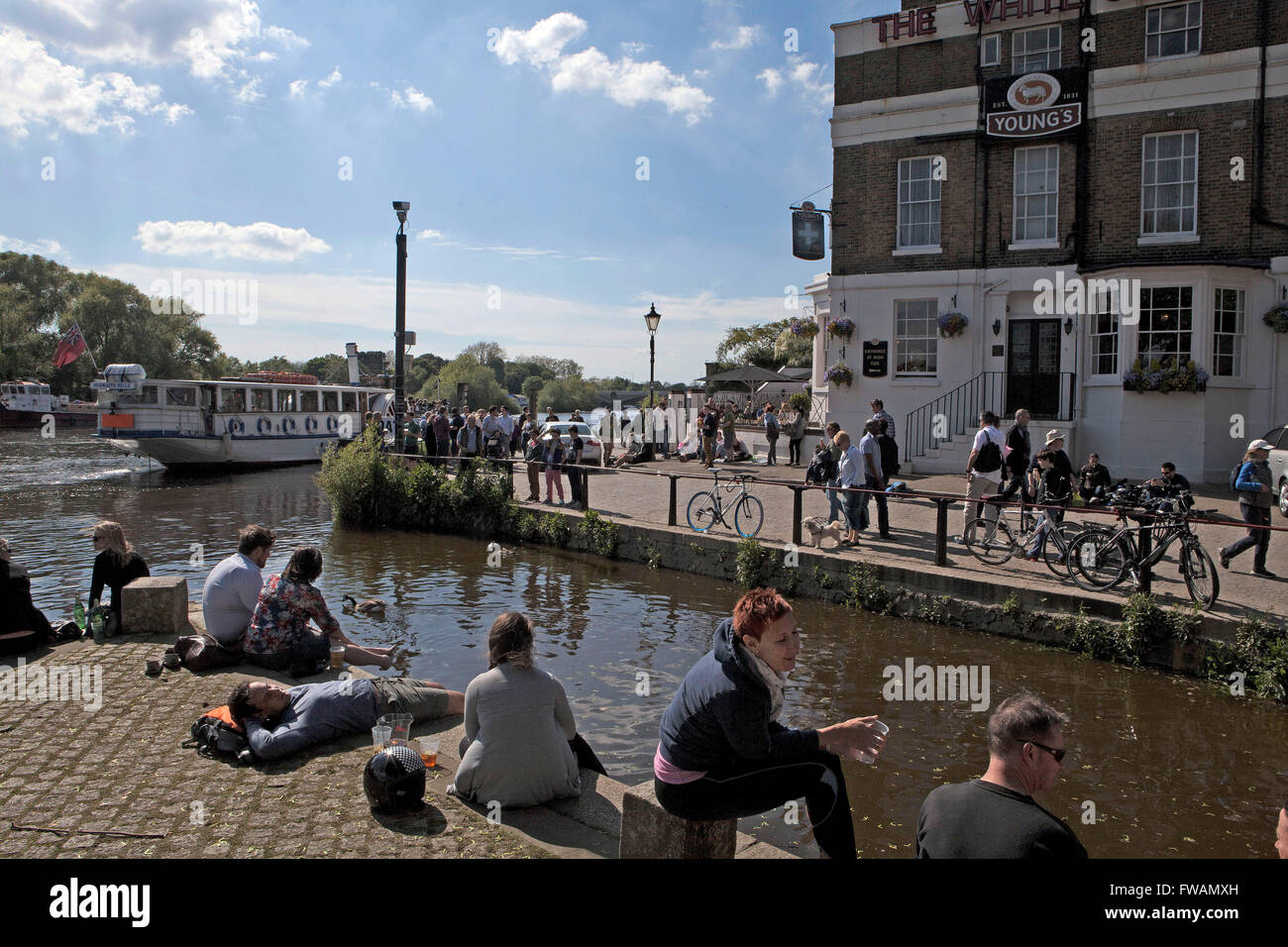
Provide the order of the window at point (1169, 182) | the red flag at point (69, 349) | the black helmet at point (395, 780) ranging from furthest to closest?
the red flag at point (69, 349), the window at point (1169, 182), the black helmet at point (395, 780)

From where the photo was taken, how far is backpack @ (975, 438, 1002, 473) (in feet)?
40.7

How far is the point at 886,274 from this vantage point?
20375 millimetres

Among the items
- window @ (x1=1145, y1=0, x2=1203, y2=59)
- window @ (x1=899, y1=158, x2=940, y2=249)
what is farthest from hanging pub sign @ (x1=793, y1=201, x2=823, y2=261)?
window @ (x1=1145, y1=0, x2=1203, y2=59)

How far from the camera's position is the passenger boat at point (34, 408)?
60.7m

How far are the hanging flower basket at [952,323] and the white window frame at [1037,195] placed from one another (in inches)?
75.1

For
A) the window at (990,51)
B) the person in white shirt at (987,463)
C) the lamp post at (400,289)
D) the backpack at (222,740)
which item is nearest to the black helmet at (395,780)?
the backpack at (222,740)

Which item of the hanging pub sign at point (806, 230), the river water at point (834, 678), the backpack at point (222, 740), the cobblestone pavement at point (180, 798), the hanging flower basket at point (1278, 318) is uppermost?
the hanging pub sign at point (806, 230)

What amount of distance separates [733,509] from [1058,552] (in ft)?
16.0

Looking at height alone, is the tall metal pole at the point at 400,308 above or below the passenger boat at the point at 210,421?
above

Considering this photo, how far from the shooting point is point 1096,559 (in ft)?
32.9

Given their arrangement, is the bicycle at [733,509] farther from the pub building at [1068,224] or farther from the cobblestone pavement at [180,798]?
the cobblestone pavement at [180,798]
